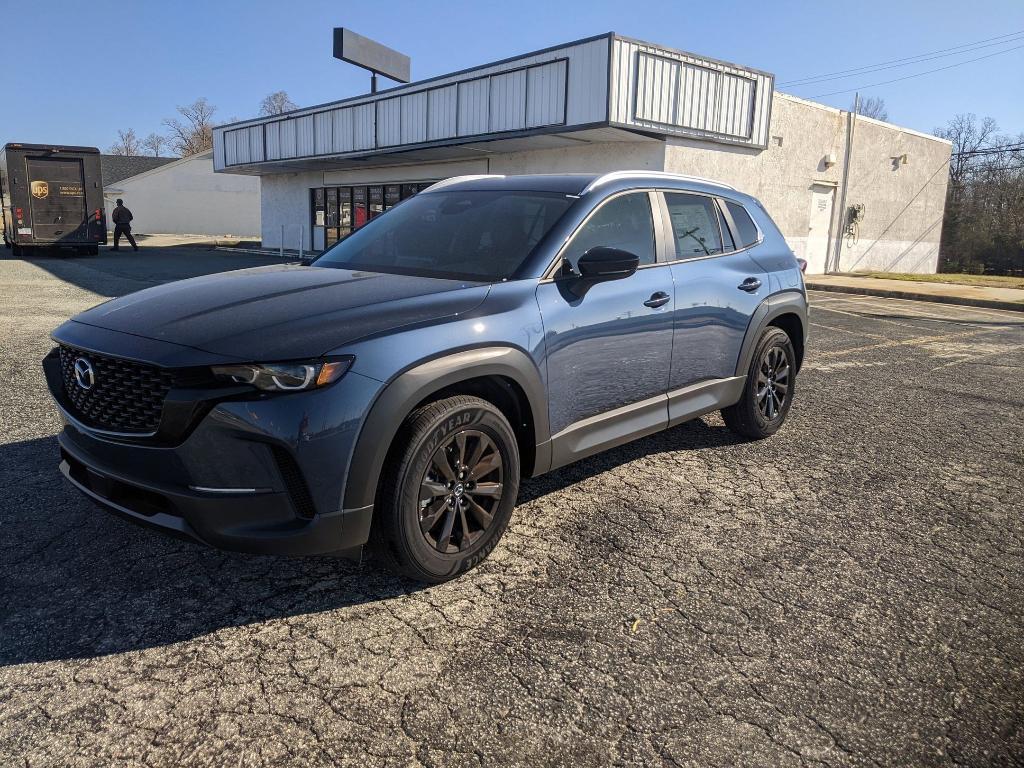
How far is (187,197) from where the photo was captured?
5281 cm

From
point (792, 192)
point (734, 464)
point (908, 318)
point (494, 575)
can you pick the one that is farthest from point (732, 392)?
point (792, 192)

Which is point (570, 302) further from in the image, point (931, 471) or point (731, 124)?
point (731, 124)

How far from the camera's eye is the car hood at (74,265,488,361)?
2.76m

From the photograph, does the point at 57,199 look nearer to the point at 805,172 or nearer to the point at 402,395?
the point at 805,172

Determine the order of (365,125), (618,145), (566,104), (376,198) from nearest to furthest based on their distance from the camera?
(566,104)
(618,145)
(365,125)
(376,198)

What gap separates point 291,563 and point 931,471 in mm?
3984

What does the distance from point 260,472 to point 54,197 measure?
25717 millimetres

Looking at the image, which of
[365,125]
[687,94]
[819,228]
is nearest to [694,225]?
[687,94]

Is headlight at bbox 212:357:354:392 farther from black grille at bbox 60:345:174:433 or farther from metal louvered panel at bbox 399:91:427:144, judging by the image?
metal louvered panel at bbox 399:91:427:144

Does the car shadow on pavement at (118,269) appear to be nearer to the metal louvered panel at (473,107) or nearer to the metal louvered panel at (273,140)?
the metal louvered panel at (273,140)

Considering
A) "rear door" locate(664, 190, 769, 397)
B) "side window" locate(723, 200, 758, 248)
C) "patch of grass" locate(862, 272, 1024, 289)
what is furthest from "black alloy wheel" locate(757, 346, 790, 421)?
"patch of grass" locate(862, 272, 1024, 289)

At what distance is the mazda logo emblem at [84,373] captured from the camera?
3012 mm

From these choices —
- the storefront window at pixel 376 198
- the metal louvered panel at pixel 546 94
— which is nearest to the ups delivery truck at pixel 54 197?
the storefront window at pixel 376 198

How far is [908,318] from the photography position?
13.9 m
